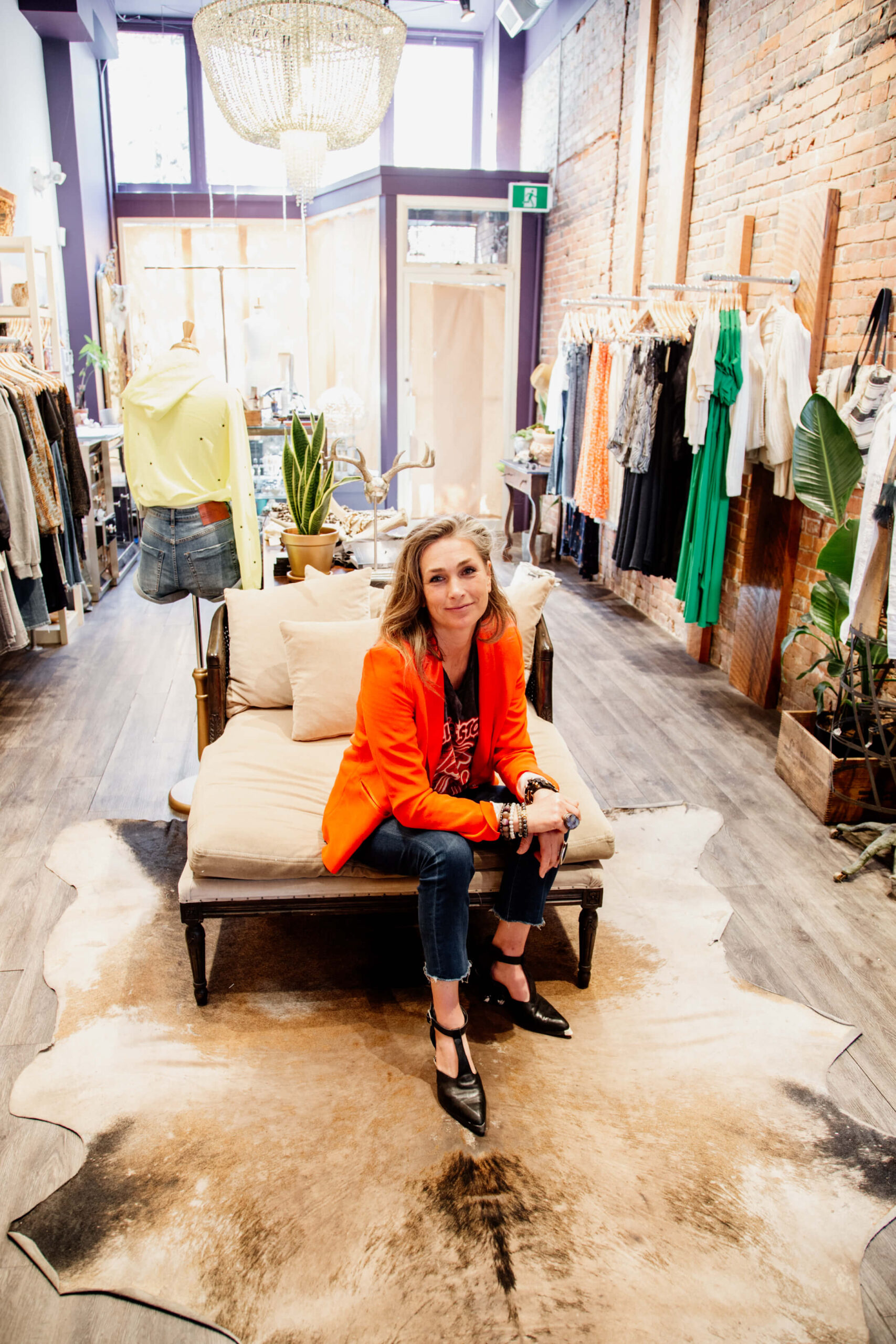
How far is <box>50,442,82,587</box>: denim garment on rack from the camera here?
4.61m

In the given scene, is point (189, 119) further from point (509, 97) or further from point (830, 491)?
point (830, 491)

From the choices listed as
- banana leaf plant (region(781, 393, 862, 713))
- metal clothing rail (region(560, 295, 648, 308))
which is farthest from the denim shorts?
metal clothing rail (region(560, 295, 648, 308))

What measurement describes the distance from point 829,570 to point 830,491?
11.6 inches

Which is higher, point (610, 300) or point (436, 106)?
point (436, 106)

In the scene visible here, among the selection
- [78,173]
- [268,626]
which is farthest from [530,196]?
[268,626]

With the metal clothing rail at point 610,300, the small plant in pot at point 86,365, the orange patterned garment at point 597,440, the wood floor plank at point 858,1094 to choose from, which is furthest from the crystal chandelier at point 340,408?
the wood floor plank at point 858,1094

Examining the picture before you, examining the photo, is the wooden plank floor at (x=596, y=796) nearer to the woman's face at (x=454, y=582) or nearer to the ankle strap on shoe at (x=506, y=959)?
the ankle strap on shoe at (x=506, y=959)

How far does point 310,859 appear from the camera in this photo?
230 cm

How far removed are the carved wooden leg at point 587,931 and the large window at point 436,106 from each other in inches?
352

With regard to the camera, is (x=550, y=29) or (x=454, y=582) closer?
(x=454, y=582)

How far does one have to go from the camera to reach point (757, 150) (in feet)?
14.9

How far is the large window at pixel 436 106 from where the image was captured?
9.56 metres

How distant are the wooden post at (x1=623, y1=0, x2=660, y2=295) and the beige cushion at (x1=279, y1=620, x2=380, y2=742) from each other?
4.17 m

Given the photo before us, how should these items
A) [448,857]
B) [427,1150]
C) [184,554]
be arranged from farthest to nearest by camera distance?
[184,554], [448,857], [427,1150]
